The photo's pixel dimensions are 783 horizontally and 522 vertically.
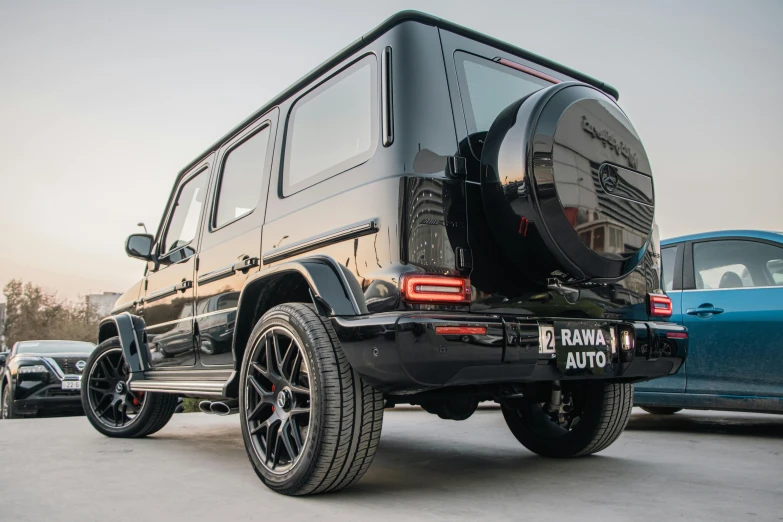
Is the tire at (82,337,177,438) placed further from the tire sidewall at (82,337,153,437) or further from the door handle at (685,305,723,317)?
the door handle at (685,305,723,317)

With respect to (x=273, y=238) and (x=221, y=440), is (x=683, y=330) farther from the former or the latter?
(x=221, y=440)

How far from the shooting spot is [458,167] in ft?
7.87

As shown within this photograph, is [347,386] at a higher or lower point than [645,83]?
lower

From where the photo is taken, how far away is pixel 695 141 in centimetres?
690

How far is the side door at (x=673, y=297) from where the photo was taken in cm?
451

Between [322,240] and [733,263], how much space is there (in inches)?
131

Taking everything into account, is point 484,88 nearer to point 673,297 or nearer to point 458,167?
point 458,167

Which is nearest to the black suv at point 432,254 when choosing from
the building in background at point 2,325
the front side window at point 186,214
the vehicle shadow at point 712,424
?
the front side window at point 186,214

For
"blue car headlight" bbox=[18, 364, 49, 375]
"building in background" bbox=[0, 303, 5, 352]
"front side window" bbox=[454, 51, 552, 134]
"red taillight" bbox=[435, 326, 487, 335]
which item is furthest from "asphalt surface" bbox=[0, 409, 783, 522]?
"building in background" bbox=[0, 303, 5, 352]

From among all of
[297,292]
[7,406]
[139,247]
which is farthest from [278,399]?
[7,406]

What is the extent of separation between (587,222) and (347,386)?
110 centimetres

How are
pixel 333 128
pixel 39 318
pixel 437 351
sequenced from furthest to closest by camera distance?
pixel 39 318 < pixel 333 128 < pixel 437 351

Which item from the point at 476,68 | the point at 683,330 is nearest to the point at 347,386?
the point at 476,68

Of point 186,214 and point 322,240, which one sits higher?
→ point 186,214
